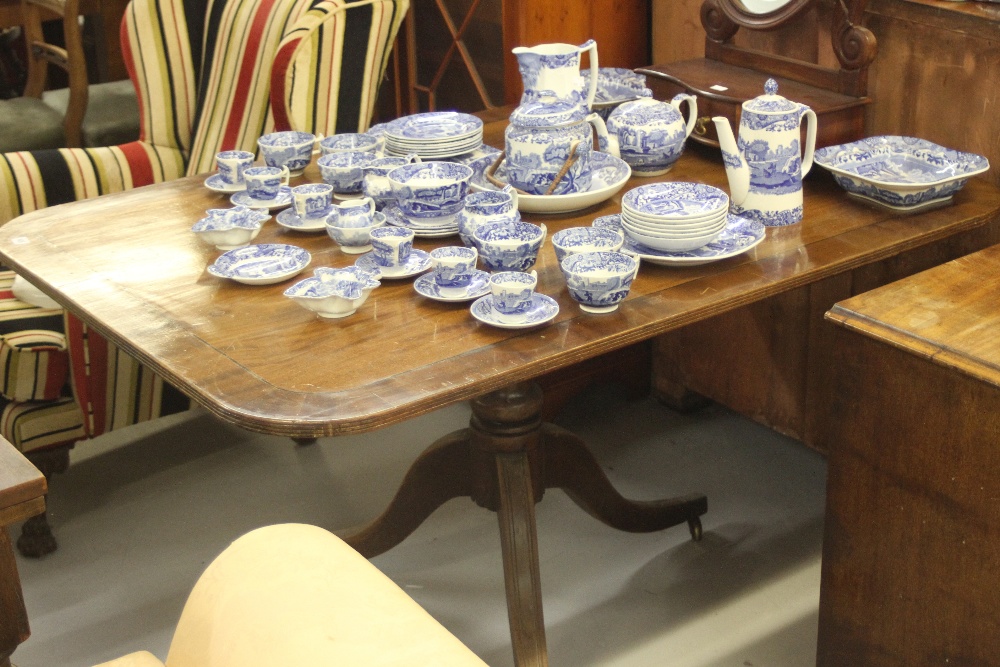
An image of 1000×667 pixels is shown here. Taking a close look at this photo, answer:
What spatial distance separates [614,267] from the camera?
5.03 ft

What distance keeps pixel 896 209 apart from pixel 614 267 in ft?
1.83

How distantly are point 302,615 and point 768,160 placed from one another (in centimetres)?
108

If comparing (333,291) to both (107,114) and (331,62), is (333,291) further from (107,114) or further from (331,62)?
(107,114)

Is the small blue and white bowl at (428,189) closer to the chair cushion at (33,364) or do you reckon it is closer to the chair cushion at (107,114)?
the chair cushion at (33,364)

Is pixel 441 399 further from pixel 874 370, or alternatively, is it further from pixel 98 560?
pixel 98 560

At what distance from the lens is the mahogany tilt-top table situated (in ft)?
4.55

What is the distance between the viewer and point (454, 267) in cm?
158

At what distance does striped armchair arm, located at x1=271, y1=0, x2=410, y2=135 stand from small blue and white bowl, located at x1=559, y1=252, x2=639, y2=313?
3.28ft

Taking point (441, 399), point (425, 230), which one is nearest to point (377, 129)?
point (425, 230)

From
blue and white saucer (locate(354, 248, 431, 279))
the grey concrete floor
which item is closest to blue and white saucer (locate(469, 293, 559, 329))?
blue and white saucer (locate(354, 248, 431, 279))

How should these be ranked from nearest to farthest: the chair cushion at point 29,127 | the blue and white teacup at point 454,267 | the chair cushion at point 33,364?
the blue and white teacup at point 454,267, the chair cushion at point 33,364, the chair cushion at point 29,127

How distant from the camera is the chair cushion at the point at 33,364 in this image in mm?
2232

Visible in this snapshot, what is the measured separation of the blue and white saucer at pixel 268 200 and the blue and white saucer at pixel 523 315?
49cm

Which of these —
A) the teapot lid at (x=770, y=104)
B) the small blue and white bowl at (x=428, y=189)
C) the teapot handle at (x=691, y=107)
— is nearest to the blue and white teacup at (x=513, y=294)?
the small blue and white bowl at (x=428, y=189)
